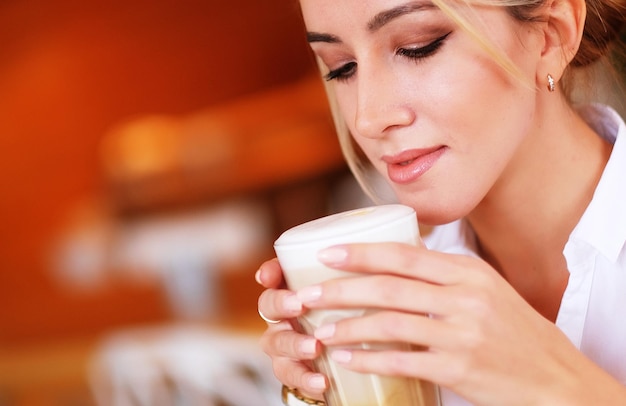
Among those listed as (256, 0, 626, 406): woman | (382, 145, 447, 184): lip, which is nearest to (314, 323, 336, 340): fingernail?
(256, 0, 626, 406): woman

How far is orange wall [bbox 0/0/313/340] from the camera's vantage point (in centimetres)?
745

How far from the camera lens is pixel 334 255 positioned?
86 centimetres

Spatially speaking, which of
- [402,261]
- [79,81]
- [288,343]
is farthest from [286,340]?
[79,81]

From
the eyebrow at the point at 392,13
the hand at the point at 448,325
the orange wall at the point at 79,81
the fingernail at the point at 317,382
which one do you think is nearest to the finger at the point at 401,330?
the hand at the point at 448,325

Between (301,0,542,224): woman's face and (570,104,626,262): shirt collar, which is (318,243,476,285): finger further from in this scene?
(570,104,626,262): shirt collar

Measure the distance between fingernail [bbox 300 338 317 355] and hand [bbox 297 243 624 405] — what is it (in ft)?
0.20

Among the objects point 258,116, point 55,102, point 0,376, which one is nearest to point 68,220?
point 55,102

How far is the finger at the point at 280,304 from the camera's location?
912 millimetres

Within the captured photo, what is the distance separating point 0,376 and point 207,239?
7.87ft

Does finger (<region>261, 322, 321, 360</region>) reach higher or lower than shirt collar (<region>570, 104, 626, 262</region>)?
lower

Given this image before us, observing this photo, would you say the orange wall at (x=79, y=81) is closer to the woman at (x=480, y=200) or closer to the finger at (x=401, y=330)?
the woman at (x=480, y=200)

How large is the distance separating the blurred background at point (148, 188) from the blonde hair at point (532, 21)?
1.09 feet

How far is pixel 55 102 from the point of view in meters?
7.52

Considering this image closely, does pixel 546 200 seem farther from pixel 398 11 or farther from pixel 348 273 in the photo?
pixel 348 273
